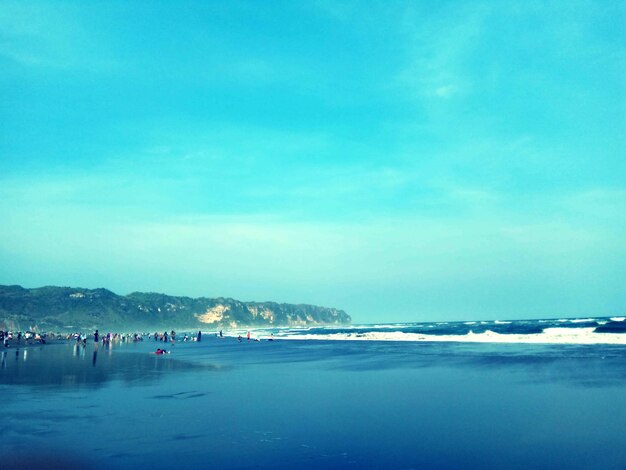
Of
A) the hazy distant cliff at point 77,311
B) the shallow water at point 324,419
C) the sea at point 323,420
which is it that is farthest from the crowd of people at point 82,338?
the hazy distant cliff at point 77,311

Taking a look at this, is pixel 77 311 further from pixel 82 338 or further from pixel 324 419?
pixel 324 419

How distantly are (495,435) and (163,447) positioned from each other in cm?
793

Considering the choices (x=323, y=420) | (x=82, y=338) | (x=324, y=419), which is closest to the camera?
(x=323, y=420)

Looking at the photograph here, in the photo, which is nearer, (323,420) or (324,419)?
(323,420)

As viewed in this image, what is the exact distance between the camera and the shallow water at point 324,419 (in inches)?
375

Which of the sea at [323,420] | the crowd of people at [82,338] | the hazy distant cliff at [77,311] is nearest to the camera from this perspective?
the sea at [323,420]

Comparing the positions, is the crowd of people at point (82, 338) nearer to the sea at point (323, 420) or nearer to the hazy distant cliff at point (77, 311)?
the sea at point (323, 420)

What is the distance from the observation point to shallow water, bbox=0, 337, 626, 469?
375 inches

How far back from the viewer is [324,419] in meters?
13.1

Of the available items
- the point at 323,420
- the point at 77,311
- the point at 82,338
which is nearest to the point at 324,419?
the point at 323,420

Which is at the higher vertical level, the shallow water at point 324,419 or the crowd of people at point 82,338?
the shallow water at point 324,419

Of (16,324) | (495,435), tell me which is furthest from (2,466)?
(16,324)

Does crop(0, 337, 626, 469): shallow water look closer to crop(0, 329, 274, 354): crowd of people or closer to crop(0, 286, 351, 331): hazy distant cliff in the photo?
crop(0, 329, 274, 354): crowd of people

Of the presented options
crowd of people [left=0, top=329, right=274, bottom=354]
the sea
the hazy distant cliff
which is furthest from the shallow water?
the hazy distant cliff
